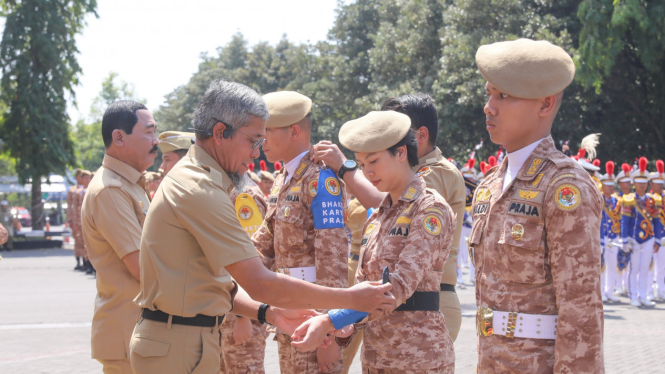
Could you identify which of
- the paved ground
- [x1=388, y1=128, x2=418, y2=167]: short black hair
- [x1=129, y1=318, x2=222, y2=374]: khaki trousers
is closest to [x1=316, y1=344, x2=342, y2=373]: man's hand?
[x1=129, y1=318, x2=222, y2=374]: khaki trousers

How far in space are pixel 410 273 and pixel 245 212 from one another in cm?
250

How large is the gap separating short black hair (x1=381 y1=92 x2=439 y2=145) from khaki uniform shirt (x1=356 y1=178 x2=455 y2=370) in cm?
97

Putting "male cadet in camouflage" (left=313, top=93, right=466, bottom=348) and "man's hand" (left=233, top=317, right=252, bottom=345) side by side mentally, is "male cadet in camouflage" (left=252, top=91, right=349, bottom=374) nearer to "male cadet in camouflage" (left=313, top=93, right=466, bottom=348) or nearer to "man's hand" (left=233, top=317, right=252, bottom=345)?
"male cadet in camouflage" (left=313, top=93, right=466, bottom=348)

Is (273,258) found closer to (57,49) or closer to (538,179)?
(538,179)

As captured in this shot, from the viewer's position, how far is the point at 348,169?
14.2ft

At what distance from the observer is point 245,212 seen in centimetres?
543

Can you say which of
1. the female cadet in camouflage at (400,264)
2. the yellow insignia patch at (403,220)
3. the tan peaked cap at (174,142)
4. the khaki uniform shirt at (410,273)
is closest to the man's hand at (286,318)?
the female cadet in camouflage at (400,264)

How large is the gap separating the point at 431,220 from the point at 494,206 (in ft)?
1.59

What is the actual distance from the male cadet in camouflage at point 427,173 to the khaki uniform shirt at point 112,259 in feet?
4.18

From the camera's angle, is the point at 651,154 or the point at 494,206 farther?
the point at 651,154

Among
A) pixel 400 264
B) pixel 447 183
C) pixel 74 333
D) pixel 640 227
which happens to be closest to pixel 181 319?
pixel 400 264

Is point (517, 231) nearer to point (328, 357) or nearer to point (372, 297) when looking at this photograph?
point (372, 297)

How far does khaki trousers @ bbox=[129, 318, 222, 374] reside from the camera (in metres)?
2.94

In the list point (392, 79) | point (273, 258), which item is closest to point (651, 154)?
point (392, 79)
